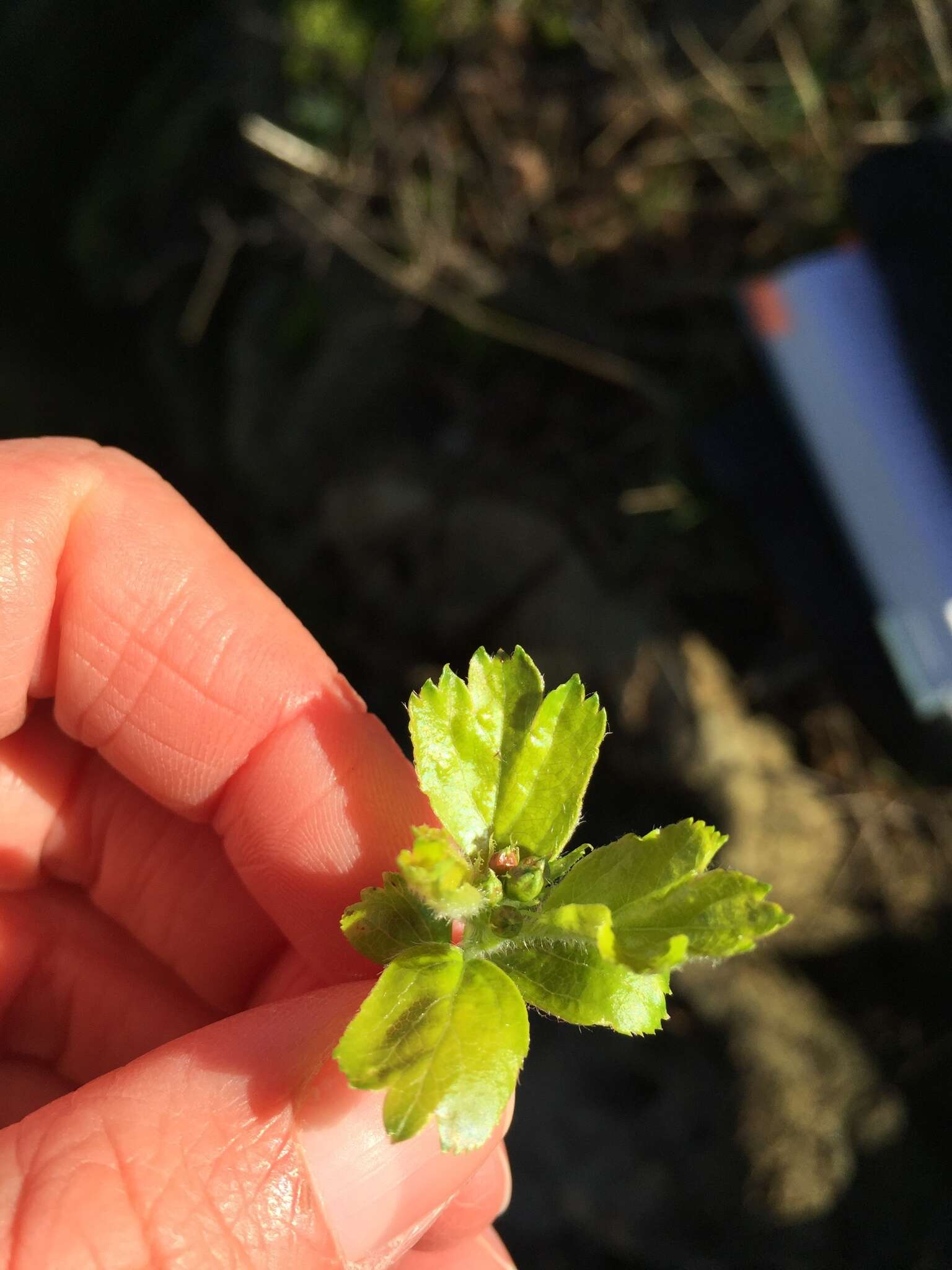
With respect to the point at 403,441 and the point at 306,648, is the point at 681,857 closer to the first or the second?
the point at 306,648

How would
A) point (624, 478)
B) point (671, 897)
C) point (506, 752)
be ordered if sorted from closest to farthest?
point (671, 897) → point (506, 752) → point (624, 478)

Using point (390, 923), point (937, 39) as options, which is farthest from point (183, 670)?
point (937, 39)

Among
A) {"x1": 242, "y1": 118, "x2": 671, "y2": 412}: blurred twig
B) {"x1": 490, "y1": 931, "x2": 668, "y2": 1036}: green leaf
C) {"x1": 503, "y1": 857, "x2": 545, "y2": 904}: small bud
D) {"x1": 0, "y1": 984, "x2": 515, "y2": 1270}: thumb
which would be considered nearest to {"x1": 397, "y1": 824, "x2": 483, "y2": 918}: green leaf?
{"x1": 503, "y1": 857, "x2": 545, "y2": 904}: small bud

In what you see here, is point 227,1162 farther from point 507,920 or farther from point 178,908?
point 178,908

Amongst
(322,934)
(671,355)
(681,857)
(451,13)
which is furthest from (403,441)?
(681,857)

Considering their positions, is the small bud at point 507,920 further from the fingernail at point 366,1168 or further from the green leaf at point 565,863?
the fingernail at point 366,1168

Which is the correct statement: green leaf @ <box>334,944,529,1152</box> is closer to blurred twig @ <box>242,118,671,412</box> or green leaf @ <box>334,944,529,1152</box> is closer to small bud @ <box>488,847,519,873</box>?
small bud @ <box>488,847,519,873</box>

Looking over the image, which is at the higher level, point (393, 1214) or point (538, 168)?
point (538, 168)
